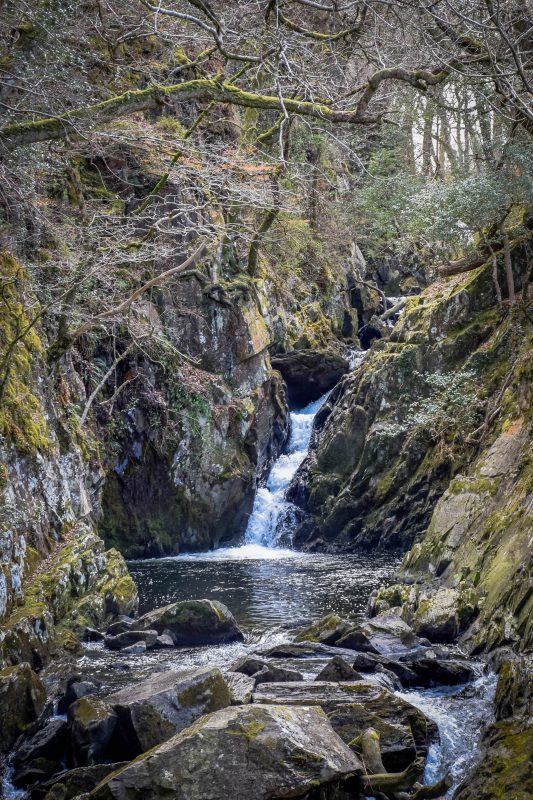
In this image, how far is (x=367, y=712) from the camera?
21.1 feet

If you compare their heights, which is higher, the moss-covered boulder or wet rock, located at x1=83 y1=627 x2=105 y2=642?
the moss-covered boulder

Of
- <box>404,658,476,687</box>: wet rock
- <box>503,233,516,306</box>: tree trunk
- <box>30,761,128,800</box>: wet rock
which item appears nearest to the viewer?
<box>30,761,128,800</box>: wet rock

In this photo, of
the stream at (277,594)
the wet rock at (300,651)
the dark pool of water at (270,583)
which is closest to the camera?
the stream at (277,594)

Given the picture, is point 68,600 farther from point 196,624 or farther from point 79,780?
point 79,780

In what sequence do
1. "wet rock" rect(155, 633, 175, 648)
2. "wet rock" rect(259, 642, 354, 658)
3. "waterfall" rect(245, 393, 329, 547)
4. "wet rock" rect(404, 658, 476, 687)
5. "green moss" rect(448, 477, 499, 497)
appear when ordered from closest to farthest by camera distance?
"wet rock" rect(404, 658, 476, 687), "wet rock" rect(259, 642, 354, 658), "wet rock" rect(155, 633, 175, 648), "green moss" rect(448, 477, 499, 497), "waterfall" rect(245, 393, 329, 547)

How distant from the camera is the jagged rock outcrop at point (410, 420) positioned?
18.7m

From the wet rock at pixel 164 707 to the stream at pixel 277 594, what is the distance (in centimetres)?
188

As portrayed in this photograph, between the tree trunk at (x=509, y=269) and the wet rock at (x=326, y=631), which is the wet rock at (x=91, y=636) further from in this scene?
the tree trunk at (x=509, y=269)

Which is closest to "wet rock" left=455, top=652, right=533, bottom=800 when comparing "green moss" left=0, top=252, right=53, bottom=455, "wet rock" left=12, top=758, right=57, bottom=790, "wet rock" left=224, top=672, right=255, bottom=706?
"wet rock" left=224, top=672, right=255, bottom=706

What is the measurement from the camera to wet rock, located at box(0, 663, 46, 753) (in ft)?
21.9

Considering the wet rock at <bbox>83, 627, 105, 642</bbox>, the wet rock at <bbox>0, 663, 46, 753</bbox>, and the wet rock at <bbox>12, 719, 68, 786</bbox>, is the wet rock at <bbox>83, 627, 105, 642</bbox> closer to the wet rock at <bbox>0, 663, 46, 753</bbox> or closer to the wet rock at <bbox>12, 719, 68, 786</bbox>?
the wet rock at <bbox>0, 663, 46, 753</bbox>

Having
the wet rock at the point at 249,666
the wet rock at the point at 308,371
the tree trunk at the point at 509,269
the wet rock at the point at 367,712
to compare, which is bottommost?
the wet rock at the point at 249,666

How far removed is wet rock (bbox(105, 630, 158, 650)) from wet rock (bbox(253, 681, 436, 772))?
11.2 feet

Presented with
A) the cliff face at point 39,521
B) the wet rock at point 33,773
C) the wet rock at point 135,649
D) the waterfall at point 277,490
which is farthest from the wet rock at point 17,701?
the waterfall at point 277,490
